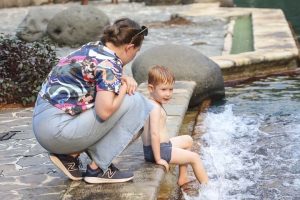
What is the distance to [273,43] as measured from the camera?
1198 cm

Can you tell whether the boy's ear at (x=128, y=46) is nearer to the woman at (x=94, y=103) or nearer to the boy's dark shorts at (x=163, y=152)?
the woman at (x=94, y=103)

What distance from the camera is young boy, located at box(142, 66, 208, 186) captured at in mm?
4812

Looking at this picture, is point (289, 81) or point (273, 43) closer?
point (289, 81)

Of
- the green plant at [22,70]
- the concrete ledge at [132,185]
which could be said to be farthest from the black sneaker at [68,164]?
the green plant at [22,70]

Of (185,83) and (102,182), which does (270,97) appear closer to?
(185,83)

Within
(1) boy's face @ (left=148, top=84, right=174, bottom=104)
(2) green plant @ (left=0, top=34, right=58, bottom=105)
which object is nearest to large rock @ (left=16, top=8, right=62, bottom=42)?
(2) green plant @ (left=0, top=34, right=58, bottom=105)

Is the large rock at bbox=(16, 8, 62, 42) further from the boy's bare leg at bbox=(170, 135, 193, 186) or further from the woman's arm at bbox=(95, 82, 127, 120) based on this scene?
the woman's arm at bbox=(95, 82, 127, 120)

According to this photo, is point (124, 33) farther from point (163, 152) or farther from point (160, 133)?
point (163, 152)

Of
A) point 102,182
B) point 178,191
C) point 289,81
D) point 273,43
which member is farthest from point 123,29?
point 273,43

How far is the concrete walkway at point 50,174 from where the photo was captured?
14.6 ft

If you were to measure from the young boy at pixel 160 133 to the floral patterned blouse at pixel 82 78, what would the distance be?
0.59 m

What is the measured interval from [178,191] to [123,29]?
1551 mm

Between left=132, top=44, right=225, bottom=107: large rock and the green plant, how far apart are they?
121 cm

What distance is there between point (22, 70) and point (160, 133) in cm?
396
